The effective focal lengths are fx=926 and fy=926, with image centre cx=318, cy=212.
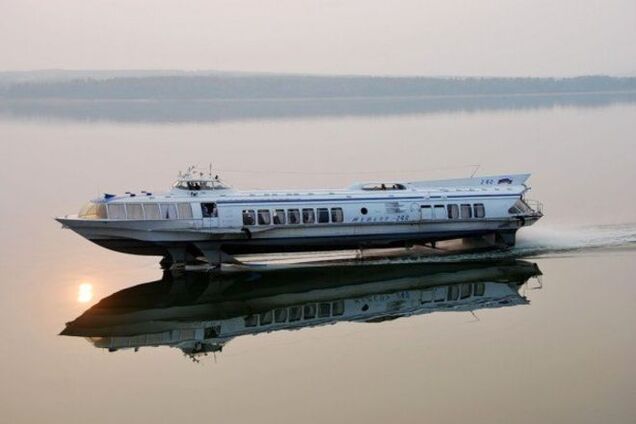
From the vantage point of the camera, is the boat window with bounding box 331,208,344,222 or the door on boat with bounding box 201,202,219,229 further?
the boat window with bounding box 331,208,344,222

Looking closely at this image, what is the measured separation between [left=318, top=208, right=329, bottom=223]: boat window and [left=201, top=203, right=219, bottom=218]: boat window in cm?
Answer: 356

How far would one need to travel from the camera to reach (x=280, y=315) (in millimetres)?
28297

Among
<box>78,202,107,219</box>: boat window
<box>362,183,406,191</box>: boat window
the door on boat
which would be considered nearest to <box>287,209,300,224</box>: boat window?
the door on boat

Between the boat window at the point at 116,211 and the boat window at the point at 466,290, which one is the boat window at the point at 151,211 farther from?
the boat window at the point at 466,290

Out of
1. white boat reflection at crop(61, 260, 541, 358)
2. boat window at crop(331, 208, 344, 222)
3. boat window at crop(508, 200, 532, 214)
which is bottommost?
white boat reflection at crop(61, 260, 541, 358)

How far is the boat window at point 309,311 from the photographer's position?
2809 centimetres

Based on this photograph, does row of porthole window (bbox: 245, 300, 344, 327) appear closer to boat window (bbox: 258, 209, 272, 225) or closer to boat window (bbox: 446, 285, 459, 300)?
boat window (bbox: 446, 285, 459, 300)

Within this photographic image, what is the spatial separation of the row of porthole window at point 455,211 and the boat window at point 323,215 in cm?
354

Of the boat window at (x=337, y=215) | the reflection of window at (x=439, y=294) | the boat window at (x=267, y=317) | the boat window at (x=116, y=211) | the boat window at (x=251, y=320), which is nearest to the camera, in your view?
the boat window at (x=251, y=320)

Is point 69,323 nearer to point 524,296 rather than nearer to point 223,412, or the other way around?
point 223,412

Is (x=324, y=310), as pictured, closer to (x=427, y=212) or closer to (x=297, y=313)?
(x=297, y=313)

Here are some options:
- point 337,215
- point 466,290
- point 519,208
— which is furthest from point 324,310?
point 519,208

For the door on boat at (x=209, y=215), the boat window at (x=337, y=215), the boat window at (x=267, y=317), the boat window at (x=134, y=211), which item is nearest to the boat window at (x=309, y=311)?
the boat window at (x=267, y=317)

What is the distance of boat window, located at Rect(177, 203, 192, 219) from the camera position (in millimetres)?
31236
